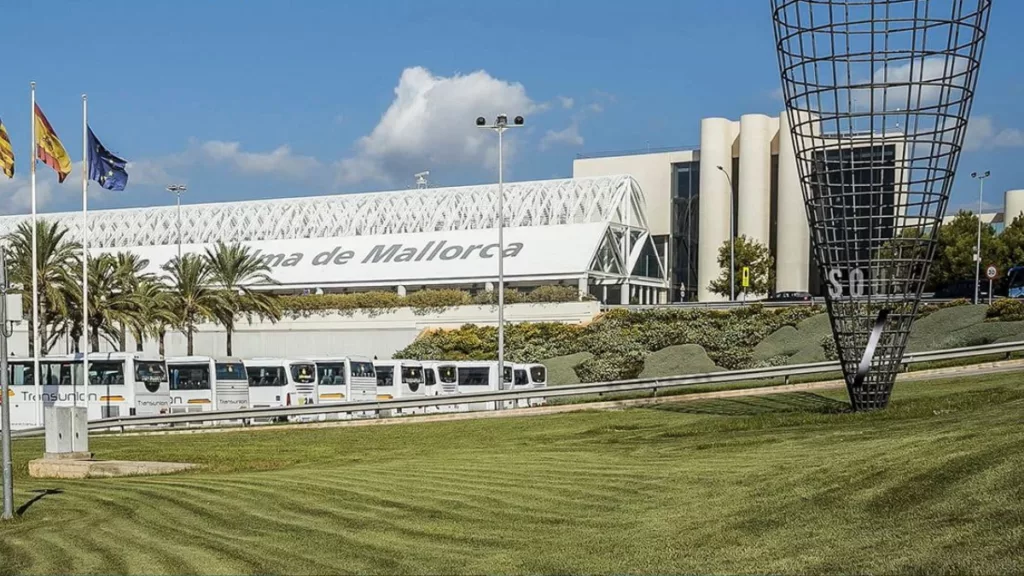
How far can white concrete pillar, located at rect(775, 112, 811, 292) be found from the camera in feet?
273

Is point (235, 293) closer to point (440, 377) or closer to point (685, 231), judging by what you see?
point (440, 377)

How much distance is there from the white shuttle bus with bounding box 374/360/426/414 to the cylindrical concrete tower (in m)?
59.4

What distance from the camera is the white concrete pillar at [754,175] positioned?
85.8 m

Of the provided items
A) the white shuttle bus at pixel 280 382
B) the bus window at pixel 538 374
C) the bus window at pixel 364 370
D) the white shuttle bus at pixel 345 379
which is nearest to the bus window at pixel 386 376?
the white shuttle bus at pixel 345 379

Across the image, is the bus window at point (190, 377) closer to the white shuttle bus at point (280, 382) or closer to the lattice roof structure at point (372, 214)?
the white shuttle bus at point (280, 382)

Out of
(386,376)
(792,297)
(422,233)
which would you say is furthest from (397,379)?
(422,233)

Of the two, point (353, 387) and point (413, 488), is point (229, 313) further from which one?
point (413, 488)

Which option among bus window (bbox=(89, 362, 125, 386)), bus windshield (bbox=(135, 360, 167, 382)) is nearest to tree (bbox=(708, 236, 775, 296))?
bus windshield (bbox=(135, 360, 167, 382))

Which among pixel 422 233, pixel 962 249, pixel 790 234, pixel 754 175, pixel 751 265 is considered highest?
pixel 754 175

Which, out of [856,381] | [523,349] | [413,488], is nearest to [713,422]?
[856,381]

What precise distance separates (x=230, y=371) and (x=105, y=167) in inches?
369

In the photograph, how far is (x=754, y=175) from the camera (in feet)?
282

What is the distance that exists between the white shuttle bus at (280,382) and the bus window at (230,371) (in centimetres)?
31

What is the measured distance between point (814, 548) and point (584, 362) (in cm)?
4354
